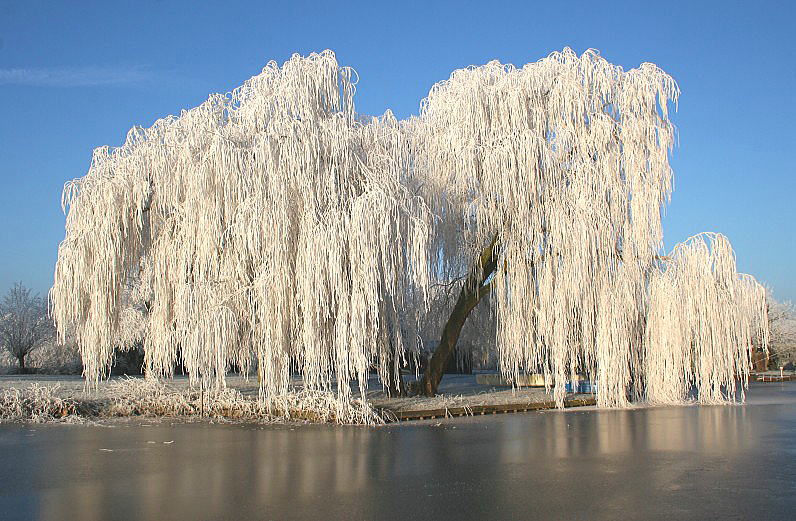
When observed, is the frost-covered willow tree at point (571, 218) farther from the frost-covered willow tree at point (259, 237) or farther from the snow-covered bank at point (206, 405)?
the snow-covered bank at point (206, 405)

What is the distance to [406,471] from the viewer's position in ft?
26.4

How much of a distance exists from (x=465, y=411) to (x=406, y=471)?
21.5ft

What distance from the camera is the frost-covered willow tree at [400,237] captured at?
12.8 meters

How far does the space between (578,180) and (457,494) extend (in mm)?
9546

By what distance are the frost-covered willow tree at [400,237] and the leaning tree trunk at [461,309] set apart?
0.16 feet

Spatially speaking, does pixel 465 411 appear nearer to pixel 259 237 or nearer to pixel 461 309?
pixel 461 309

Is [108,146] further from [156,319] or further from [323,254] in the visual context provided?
[323,254]

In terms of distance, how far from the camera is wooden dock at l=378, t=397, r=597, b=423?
13516 mm


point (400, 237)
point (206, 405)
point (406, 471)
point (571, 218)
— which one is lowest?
point (406, 471)

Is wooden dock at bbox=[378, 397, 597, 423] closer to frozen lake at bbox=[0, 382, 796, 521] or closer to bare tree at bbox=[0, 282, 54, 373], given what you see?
frozen lake at bbox=[0, 382, 796, 521]

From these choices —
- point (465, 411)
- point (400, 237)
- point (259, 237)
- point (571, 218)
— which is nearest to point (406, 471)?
point (400, 237)

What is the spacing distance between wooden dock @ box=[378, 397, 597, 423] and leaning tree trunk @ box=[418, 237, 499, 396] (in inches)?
78.0

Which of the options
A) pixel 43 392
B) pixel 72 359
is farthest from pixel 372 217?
pixel 72 359

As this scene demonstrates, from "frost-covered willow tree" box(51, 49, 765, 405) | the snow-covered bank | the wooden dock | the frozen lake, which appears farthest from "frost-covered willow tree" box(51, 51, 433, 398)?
the frozen lake
